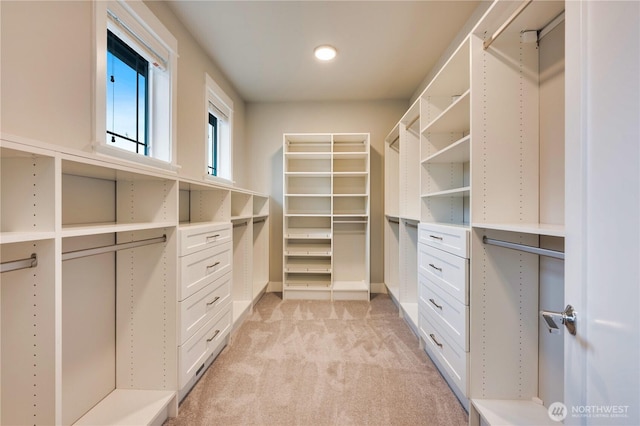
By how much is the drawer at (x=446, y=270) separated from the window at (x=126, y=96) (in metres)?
2.13

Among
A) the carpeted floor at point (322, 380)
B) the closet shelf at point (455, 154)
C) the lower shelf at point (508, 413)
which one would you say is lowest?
the carpeted floor at point (322, 380)

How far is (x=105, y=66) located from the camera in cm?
136

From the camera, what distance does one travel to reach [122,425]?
119 cm

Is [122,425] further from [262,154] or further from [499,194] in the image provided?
[262,154]

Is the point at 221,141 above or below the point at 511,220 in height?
above

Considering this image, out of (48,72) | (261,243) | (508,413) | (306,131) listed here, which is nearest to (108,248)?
(48,72)

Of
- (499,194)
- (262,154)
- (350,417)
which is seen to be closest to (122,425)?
(350,417)

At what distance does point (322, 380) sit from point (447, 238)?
1.24 m

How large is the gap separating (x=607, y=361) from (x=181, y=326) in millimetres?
1662

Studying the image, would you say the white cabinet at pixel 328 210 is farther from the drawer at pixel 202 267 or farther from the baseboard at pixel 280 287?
the drawer at pixel 202 267

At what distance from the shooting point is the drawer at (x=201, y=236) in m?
1.45

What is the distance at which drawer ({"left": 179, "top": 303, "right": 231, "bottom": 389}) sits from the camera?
144 cm

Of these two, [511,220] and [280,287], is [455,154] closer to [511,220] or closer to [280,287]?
[511,220]

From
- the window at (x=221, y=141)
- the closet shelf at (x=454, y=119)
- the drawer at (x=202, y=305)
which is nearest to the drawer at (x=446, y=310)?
the closet shelf at (x=454, y=119)
